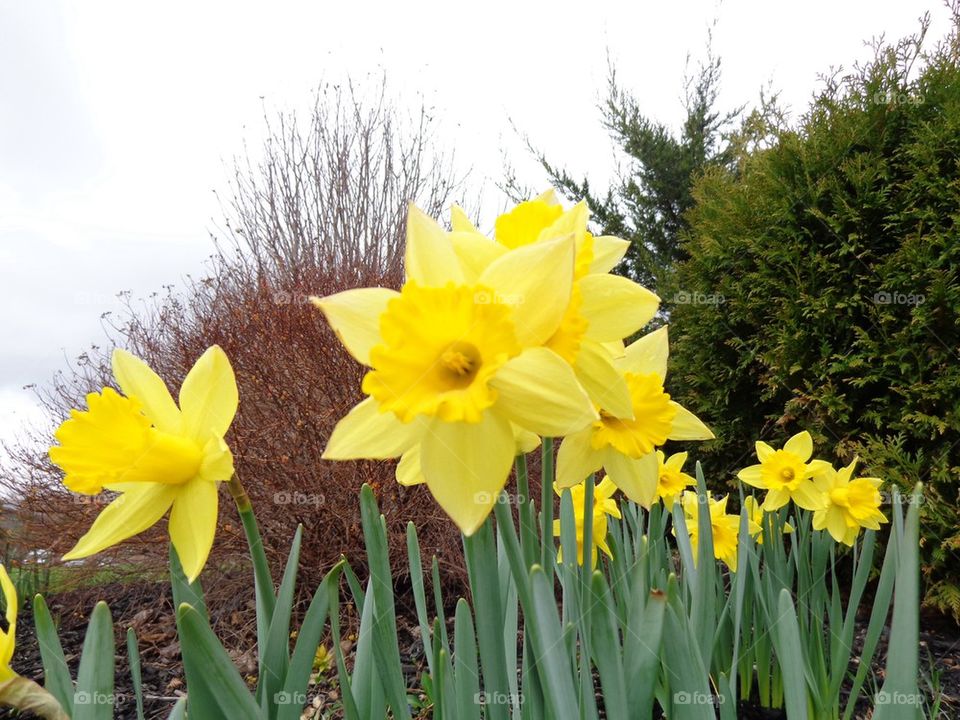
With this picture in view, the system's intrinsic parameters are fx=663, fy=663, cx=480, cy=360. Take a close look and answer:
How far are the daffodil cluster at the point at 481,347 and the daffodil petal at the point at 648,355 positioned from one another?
0.21 m

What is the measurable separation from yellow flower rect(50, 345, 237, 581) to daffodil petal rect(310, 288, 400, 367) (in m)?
0.17

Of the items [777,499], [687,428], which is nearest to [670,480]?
[777,499]

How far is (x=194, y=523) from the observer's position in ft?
2.57

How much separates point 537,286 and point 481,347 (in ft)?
0.28

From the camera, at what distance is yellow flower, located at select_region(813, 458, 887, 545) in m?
1.96

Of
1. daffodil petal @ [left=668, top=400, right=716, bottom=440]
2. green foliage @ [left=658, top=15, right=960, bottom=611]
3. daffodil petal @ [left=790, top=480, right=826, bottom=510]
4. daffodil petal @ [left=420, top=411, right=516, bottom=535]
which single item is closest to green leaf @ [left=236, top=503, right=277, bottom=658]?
daffodil petal @ [left=420, top=411, right=516, bottom=535]

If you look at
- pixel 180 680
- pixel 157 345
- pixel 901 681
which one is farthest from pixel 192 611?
pixel 157 345

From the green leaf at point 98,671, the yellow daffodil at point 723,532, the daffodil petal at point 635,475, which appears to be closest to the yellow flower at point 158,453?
the green leaf at point 98,671

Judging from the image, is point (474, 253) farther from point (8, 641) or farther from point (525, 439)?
point (8, 641)

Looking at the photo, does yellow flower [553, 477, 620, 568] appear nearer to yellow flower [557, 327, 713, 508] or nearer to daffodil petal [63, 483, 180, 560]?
yellow flower [557, 327, 713, 508]

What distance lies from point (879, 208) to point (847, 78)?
0.89 m

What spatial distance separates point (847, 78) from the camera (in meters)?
3.80

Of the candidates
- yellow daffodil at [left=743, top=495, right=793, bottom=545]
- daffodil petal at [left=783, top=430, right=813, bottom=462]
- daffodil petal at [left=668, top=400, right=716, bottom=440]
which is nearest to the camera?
daffodil petal at [left=668, top=400, right=716, bottom=440]

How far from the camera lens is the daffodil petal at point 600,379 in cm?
76
